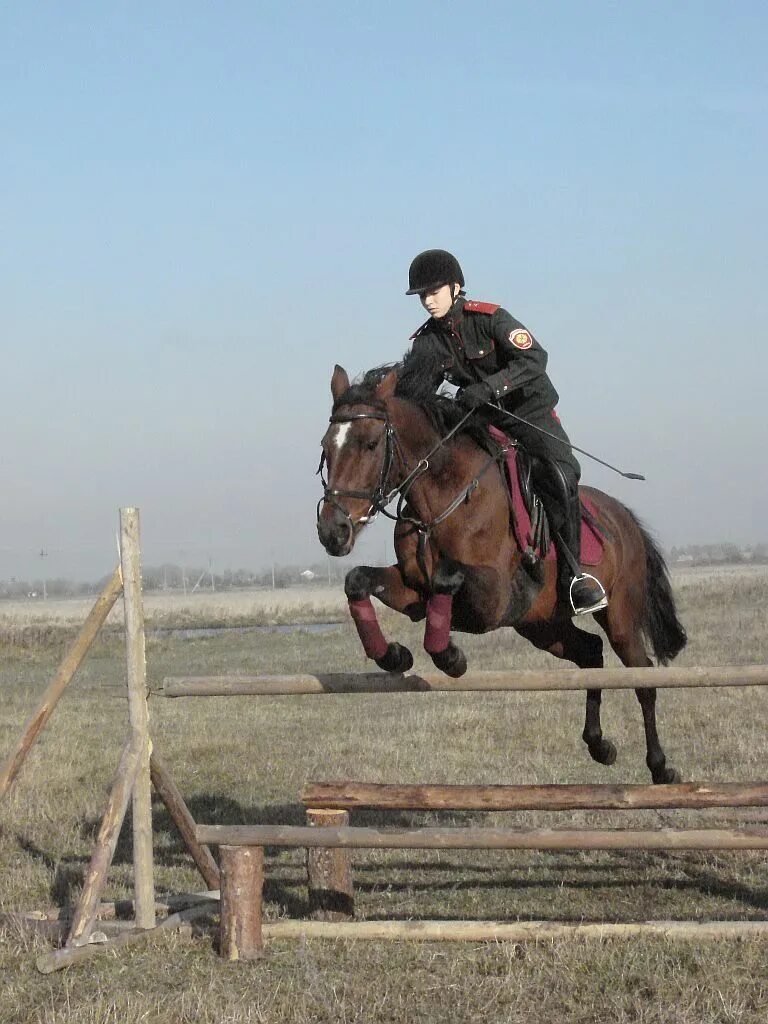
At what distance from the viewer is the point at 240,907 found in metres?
5.44

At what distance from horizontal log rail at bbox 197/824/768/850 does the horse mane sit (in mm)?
2018

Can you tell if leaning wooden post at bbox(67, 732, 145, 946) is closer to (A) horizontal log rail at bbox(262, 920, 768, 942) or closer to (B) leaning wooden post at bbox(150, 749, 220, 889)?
(B) leaning wooden post at bbox(150, 749, 220, 889)

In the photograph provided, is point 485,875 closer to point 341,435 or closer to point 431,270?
point 341,435

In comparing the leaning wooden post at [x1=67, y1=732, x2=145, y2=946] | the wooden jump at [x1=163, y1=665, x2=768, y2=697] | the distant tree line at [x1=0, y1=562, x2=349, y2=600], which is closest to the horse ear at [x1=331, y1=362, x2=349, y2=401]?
the wooden jump at [x1=163, y1=665, x2=768, y2=697]

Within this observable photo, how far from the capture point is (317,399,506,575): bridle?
17.5 feet

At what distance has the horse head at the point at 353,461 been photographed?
520 centimetres

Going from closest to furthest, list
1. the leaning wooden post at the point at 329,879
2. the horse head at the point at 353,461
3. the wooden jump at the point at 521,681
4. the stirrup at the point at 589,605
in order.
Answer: the horse head at the point at 353,461 → the wooden jump at the point at 521,681 → the leaning wooden post at the point at 329,879 → the stirrup at the point at 589,605

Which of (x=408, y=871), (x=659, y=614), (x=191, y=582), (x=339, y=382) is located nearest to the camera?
(x=339, y=382)

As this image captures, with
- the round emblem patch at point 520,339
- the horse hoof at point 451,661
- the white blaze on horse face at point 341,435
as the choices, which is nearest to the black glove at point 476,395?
the round emblem patch at point 520,339

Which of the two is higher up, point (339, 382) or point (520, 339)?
point (520, 339)

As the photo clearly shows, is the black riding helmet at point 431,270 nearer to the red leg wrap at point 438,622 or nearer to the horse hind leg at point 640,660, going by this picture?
the red leg wrap at point 438,622

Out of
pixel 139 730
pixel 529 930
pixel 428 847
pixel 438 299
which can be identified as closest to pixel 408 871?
pixel 428 847

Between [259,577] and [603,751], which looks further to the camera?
[259,577]

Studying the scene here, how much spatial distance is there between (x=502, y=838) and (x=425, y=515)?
1.59 m
